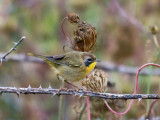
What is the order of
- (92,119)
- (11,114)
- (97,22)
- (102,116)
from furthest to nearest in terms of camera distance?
(97,22) < (11,114) < (92,119) < (102,116)

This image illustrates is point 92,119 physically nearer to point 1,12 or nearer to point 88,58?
point 88,58

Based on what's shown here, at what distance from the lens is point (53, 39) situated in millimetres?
6797

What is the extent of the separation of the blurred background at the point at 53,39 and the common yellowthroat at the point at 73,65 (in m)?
1.63

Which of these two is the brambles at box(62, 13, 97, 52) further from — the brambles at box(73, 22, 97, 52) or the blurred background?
the blurred background

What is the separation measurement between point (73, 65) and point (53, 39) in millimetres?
3236

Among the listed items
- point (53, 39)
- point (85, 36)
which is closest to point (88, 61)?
point (85, 36)

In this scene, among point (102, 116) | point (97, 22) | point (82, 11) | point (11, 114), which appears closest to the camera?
point (102, 116)

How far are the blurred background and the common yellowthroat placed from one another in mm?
1626

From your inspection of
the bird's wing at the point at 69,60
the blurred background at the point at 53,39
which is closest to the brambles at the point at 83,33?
the bird's wing at the point at 69,60

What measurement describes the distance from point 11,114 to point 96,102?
255 centimetres

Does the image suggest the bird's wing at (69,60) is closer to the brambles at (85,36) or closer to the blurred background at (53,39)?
the brambles at (85,36)

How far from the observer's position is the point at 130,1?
288 inches

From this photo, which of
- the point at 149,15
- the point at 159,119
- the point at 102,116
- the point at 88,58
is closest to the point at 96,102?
the point at 102,116

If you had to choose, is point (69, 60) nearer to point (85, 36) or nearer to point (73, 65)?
point (73, 65)
